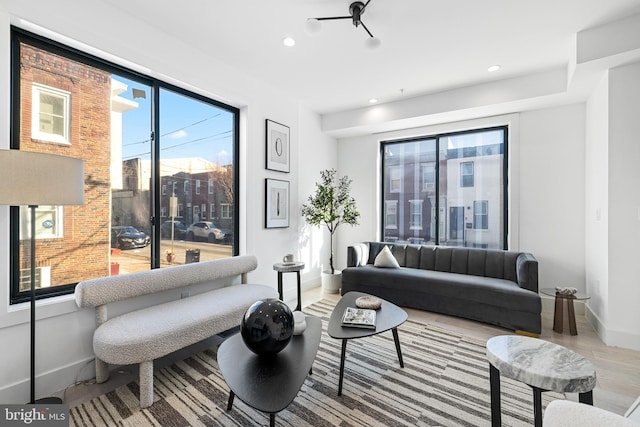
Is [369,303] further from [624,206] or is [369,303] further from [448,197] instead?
[448,197]

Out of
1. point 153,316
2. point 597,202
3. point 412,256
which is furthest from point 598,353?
Result: point 153,316

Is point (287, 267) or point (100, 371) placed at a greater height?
point (287, 267)

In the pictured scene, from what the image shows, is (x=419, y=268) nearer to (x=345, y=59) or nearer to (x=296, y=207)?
(x=296, y=207)

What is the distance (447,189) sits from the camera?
4.57 metres

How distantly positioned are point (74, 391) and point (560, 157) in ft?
17.8

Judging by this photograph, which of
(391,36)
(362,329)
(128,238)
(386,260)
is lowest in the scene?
(362,329)

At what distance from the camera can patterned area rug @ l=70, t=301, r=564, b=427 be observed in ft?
5.75

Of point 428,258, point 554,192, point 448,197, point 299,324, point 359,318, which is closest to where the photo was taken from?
point 299,324

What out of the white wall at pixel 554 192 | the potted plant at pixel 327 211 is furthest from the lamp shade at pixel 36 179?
the white wall at pixel 554 192

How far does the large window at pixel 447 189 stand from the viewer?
4.24 m

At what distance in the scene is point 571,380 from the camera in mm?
1201

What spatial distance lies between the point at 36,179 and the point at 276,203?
8.41 feet

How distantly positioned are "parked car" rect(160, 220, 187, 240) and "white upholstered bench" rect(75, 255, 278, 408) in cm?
43

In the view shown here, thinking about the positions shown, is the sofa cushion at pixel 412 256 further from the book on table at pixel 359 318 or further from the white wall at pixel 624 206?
the book on table at pixel 359 318
